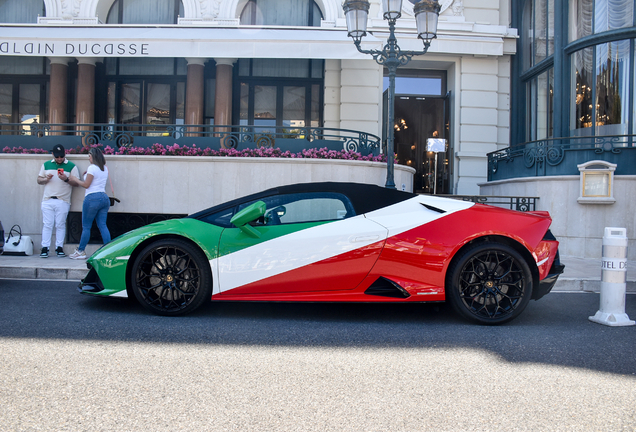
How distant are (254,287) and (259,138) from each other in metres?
6.12

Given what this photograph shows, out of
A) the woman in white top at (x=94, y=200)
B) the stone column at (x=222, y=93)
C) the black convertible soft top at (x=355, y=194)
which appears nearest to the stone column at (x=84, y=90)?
the stone column at (x=222, y=93)

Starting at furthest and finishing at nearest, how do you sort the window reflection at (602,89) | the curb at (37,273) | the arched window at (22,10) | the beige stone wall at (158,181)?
the arched window at (22,10) < the window reflection at (602,89) < the beige stone wall at (158,181) < the curb at (37,273)

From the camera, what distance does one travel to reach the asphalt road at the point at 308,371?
90.7 inches

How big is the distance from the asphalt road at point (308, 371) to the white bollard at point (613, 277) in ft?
0.65

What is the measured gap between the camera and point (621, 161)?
9906 mm

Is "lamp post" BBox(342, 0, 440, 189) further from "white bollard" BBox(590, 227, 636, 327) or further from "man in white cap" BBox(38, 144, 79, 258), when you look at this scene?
"man in white cap" BBox(38, 144, 79, 258)

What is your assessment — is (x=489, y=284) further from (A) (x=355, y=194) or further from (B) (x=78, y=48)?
(B) (x=78, y=48)

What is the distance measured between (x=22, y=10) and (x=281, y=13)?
7566mm

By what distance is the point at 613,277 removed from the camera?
4383mm

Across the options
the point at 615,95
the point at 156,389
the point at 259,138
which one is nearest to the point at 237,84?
the point at 259,138

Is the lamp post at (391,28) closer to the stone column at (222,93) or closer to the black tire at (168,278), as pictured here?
the black tire at (168,278)

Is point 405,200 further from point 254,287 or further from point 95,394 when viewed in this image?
point 95,394

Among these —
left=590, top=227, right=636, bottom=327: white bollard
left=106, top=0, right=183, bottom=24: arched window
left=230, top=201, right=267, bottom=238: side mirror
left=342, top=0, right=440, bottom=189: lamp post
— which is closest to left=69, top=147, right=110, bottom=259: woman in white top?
left=230, top=201, right=267, bottom=238: side mirror

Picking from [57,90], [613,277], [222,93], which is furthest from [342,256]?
[57,90]
